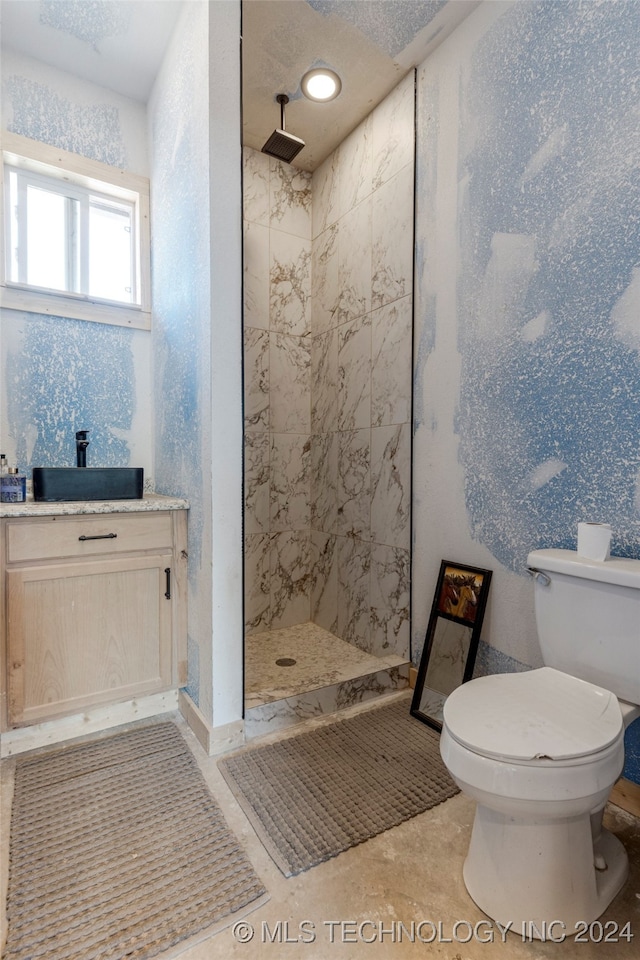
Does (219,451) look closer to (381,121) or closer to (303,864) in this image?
(303,864)

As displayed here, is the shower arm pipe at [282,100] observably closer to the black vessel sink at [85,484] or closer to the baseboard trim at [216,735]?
the black vessel sink at [85,484]

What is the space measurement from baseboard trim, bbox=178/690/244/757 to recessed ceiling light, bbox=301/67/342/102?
2.86 metres

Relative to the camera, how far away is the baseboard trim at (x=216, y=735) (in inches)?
67.7

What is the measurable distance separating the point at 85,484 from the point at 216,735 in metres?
1.11

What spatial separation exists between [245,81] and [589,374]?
2.11 metres

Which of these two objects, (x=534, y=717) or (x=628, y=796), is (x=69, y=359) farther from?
(x=628, y=796)

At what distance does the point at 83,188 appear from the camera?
2.35 meters

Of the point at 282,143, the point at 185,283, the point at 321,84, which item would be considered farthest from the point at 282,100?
the point at 185,283

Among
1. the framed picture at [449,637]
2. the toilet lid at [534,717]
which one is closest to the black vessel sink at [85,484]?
the framed picture at [449,637]

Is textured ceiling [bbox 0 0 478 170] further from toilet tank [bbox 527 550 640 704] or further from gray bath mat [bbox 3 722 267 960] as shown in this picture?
gray bath mat [bbox 3 722 267 960]

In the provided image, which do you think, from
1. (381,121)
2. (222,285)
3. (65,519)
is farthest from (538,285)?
(65,519)

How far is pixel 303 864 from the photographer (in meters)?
1.25

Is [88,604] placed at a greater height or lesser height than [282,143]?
lesser

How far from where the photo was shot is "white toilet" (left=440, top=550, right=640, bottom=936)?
1007 mm
